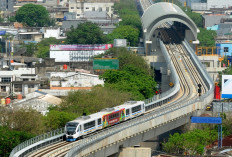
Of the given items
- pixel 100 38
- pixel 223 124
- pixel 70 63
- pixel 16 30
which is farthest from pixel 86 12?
pixel 223 124

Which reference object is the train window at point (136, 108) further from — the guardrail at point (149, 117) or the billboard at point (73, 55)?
the billboard at point (73, 55)

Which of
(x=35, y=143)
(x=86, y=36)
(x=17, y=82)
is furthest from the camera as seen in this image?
(x=86, y=36)

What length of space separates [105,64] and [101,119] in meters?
51.9

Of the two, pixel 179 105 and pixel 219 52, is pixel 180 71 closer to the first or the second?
pixel 179 105

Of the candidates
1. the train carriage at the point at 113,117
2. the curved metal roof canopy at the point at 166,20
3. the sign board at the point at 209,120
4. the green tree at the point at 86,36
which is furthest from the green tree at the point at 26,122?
the green tree at the point at 86,36

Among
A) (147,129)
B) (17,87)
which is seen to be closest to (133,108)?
(147,129)

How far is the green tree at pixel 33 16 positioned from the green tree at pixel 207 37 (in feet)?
129

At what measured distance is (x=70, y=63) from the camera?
126250mm

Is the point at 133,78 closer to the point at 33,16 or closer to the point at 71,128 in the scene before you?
the point at 71,128

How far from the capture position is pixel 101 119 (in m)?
67.6

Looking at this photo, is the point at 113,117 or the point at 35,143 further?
the point at 113,117

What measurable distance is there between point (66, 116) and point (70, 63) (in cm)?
5530

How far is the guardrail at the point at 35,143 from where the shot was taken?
56.0m

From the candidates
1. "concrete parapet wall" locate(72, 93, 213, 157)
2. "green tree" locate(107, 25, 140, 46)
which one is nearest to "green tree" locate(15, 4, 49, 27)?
"green tree" locate(107, 25, 140, 46)
